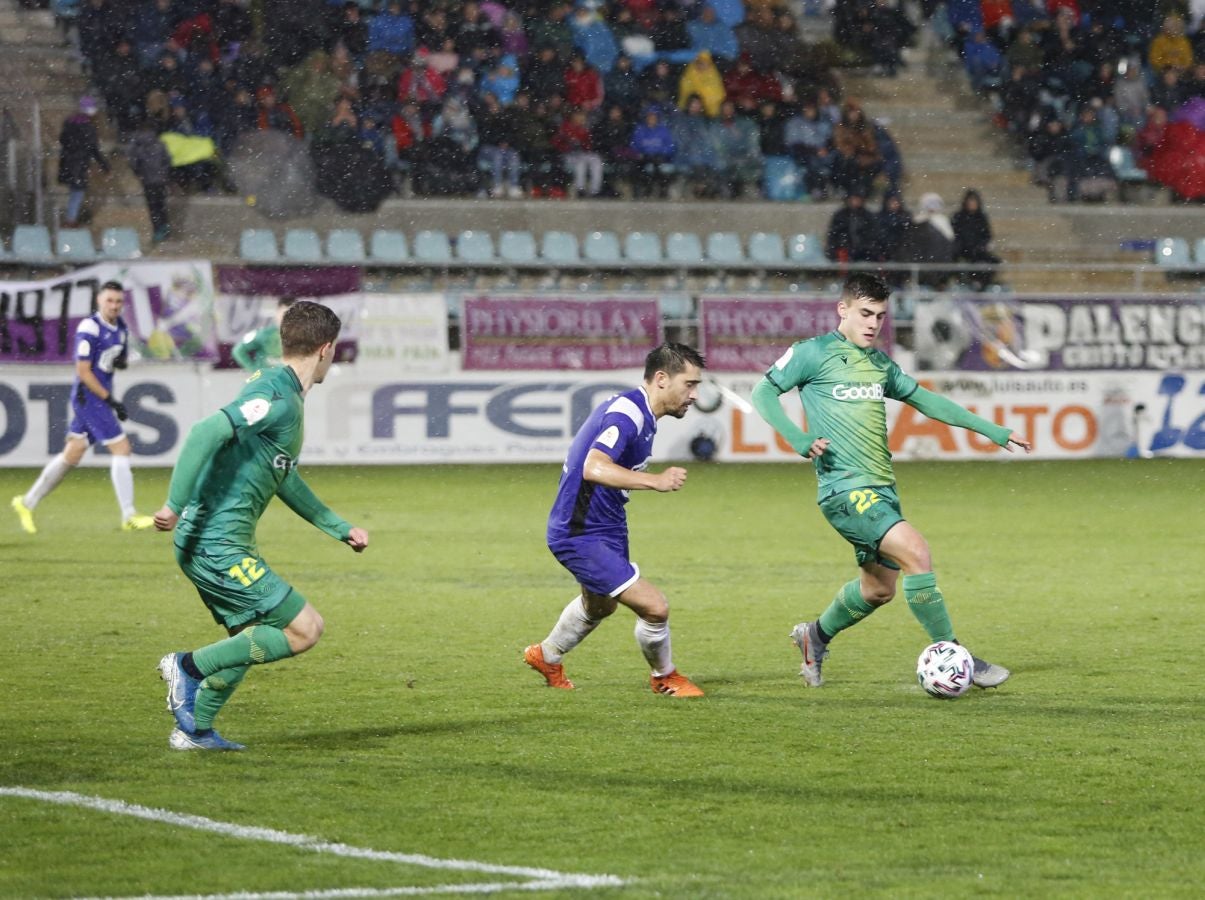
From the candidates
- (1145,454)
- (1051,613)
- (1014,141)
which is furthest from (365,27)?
(1051,613)

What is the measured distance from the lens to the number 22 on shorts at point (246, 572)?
265 inches

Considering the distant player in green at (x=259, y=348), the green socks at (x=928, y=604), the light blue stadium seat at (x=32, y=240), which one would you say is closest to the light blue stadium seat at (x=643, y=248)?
the light blue stadium seat at (x=32, y=240)

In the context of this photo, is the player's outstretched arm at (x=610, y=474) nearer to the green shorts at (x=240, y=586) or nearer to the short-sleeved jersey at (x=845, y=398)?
the short-sleeved jersey at (x=845, y=398)

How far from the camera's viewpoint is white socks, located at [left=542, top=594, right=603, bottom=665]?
8.32m

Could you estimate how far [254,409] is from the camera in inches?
264

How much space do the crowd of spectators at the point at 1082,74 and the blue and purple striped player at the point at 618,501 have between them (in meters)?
21.8

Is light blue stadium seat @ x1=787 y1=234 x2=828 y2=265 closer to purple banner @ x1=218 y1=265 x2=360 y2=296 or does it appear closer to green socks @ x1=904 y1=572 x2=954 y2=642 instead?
purple banner @ x1=218 y1=265 x2=360 y2=296

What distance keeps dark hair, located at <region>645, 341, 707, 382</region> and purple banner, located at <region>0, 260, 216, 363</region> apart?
14571mm

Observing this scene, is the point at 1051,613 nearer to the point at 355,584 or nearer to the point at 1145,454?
the point at 355,584

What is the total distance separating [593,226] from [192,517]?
19.6m

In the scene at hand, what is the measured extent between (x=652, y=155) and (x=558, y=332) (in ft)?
16.2

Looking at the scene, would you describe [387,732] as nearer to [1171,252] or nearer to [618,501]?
[618,501]

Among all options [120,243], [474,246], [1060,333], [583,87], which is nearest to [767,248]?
[583,87]

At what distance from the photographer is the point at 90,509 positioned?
1772 centimetres
